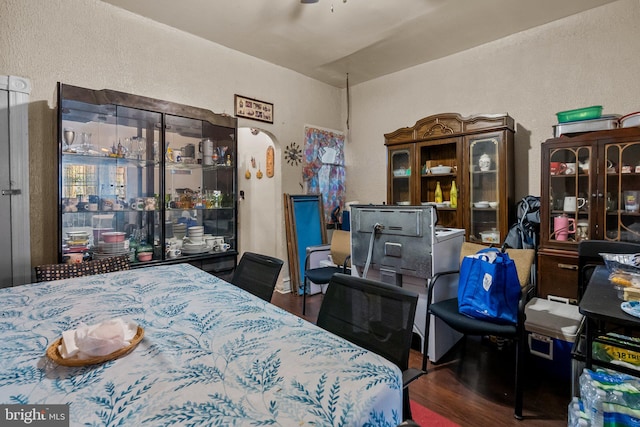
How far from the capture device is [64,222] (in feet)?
8.26

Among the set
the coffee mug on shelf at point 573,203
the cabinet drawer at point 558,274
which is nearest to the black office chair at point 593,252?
the cabinet drawer at point 558,274

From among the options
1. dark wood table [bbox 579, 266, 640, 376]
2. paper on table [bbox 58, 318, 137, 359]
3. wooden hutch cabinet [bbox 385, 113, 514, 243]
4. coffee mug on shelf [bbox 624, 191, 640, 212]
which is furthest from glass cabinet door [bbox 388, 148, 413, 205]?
paper on table [bbox 58, 318, 137, 359]

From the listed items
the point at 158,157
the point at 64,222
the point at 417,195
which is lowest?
the point at 64,222

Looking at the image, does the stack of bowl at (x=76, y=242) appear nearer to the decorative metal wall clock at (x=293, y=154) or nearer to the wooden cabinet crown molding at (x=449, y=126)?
the decorative metal wall clock at (x=293, y=154)

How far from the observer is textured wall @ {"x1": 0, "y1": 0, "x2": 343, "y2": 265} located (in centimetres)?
251

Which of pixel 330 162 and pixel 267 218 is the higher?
pixel 330 162

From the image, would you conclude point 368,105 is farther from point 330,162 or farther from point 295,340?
point 295,340

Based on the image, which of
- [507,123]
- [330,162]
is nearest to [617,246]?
[507,123]

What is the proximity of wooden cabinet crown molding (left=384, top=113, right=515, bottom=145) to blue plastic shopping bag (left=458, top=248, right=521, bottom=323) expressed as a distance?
1701 mm

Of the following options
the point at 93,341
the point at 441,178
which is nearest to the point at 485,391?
the point at 93,341

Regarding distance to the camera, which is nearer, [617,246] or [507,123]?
[617,246]

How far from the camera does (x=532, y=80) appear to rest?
3295 millimetres

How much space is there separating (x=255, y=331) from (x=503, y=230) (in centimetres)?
289

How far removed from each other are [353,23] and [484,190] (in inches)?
84.6
